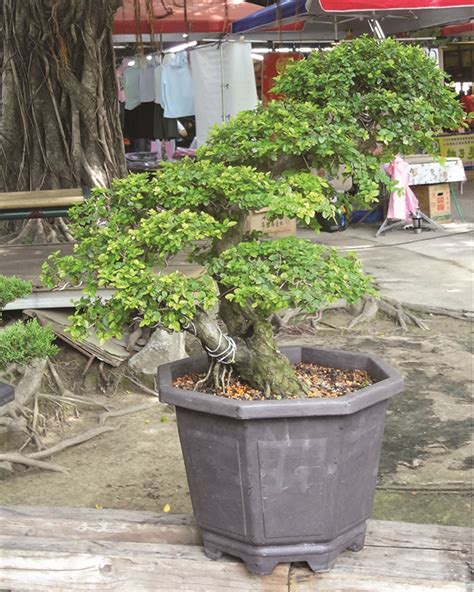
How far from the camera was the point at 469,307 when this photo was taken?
22.4 ft

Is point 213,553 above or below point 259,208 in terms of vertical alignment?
below

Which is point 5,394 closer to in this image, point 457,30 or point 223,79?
point 223,79

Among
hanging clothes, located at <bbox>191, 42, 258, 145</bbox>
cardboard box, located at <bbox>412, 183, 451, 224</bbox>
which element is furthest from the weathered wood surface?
cardboard box, located at <bbox>412, 183, 451, 224</bbox>

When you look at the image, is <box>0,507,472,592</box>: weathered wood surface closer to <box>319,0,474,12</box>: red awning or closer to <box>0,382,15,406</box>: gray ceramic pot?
<box>0,382,15,406</box>: gray ceramic pot

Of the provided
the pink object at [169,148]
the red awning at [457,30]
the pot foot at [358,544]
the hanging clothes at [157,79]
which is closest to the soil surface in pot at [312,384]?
the pot foot at [358,544]

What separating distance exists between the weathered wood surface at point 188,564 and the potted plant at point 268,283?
0.06 meters

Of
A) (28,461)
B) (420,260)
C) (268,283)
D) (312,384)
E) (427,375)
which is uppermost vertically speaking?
(268,283)

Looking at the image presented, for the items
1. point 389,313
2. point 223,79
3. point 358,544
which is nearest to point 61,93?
point 223,79

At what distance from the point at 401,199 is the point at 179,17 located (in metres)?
3.19

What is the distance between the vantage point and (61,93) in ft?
26.1

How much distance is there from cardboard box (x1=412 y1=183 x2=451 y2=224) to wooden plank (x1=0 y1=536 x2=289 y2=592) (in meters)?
8.36

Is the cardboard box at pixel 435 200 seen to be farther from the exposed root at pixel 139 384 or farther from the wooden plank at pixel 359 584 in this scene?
the wooden plank at pixel 359 584

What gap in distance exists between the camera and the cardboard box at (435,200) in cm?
1038

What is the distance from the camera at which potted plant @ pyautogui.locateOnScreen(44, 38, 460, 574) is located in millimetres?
2449
